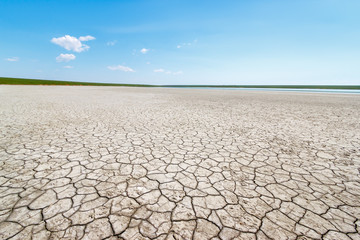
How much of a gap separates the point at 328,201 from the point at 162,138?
336 centimetres

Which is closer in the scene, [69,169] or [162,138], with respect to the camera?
[69,169]

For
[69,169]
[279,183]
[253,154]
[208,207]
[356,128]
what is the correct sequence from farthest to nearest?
[356,128], [253,154], [69,169], [279,183], [208,207]

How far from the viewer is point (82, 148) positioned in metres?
3.53

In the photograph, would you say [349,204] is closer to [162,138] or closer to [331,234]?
[331,234]

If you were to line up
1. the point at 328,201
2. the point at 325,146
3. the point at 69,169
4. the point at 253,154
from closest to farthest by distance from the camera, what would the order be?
the point at 328,201 → the point at 69,169 → the point at 253,154 → the point at 325,146

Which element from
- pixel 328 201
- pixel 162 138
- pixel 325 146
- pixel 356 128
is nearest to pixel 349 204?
pixel 328 201

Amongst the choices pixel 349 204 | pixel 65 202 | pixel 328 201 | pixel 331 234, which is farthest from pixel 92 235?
pixel 349 204

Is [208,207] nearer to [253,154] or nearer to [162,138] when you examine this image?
[253,154]

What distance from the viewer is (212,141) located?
4102 millimetres

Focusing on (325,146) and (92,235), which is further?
(325,146)

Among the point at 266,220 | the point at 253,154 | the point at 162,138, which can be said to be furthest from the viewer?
the point at 162,138

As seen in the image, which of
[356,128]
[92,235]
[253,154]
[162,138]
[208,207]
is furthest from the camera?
[356,128]

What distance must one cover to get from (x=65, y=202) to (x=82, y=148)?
1.84m

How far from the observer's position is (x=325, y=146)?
3883 mm
